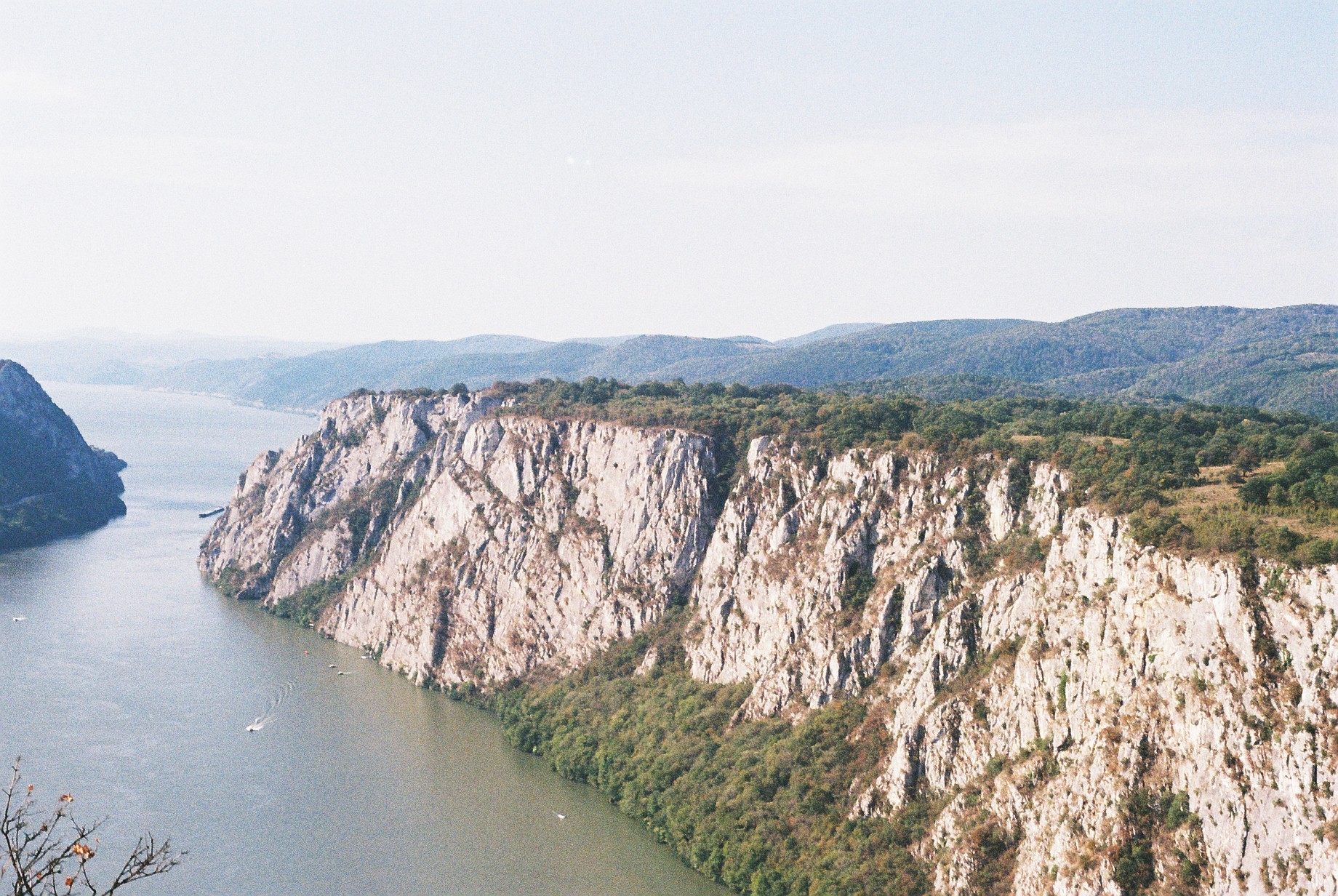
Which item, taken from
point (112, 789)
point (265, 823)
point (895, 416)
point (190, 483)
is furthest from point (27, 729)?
point (190, 483)

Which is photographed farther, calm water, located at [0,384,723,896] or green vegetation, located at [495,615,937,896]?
calm water, located at [0,384,723,896]

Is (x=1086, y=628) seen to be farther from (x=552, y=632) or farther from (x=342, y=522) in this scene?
(x=342, y=522)

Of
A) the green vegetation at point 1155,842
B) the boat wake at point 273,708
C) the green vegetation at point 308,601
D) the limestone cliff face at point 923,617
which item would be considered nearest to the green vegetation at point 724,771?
the limestone cliff face at point 923,617

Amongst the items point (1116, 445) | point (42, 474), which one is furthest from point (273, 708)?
point (42, 474)

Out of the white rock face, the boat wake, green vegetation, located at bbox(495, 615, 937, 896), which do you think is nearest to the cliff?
the white rock face

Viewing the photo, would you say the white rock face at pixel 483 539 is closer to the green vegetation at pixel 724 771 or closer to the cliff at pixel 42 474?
the green vegetation at pixel 724 771

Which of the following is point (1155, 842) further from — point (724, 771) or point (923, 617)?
point (724, 771)

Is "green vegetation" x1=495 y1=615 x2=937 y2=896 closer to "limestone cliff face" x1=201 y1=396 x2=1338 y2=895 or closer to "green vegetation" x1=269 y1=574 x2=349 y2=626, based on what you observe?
"limestone cliff face" x1=201 y1=396 x2=1338 y2=895
